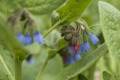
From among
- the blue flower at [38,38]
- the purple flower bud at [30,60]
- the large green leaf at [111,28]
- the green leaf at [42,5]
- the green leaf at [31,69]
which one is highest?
the large green leaf at [111,28]

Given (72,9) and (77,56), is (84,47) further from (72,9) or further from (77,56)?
(72,9)

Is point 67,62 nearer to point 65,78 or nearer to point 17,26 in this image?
point 65,78

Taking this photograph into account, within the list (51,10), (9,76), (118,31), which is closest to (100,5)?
(118,31)

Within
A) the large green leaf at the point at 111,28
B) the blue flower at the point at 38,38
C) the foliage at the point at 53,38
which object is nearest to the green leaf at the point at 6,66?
the foliage at the point at 53,38

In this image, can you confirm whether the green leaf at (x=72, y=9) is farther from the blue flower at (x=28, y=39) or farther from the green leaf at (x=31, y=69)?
the green leaf at (x=31, y=69)

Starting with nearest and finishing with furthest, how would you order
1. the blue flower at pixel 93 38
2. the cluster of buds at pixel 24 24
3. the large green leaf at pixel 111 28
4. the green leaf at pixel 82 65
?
the large green leaf at pixel 111 28
the cluster of buds at pixel 24 24
the green leaf at pixel 82 65
the blue flower at pixel 93 38

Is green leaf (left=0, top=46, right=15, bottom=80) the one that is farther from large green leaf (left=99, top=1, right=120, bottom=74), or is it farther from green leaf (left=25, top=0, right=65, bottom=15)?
large green leaf (left=99, top=1, right=120, bottom=74)
